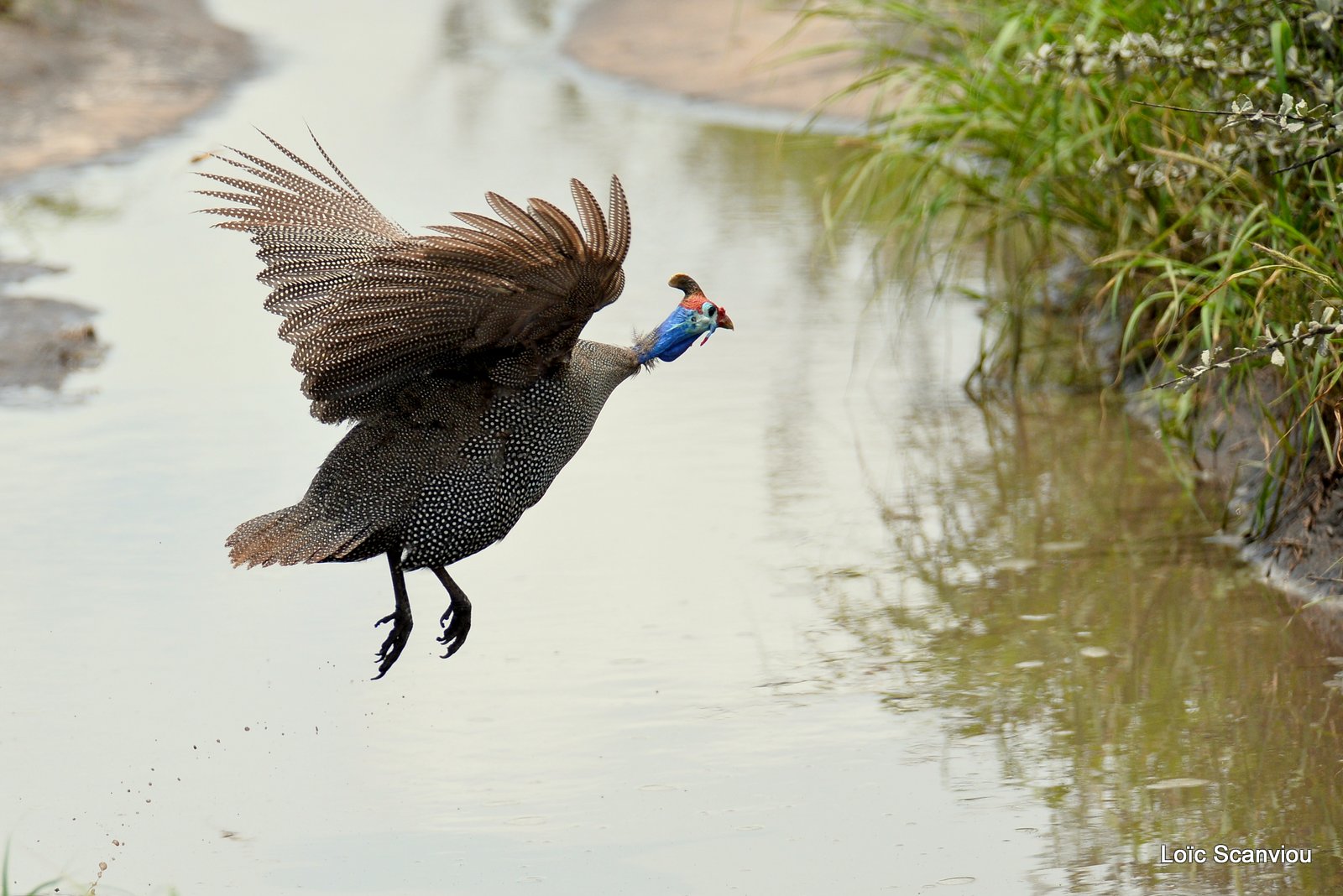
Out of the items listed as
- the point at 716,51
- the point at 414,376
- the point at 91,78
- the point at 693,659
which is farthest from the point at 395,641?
the point at 716,51

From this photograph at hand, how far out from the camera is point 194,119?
1199cm

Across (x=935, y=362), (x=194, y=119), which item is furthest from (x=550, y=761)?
(x=194, y=119)

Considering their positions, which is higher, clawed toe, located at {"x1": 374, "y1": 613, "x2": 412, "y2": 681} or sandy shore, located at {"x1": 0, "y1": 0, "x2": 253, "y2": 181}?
clawed toe, located at {"x1": 374, "y1": 613, "x2": 412, "y2": 681}

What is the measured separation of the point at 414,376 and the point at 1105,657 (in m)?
1.75

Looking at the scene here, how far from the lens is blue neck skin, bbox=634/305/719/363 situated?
3779 mm

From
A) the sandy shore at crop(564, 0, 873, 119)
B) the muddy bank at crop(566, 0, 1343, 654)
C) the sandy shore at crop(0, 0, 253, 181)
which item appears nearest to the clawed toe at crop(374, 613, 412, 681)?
the muddy bank at crop(566, 0, 1343, 654)

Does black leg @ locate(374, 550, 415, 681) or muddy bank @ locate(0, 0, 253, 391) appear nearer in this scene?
black leg @ locate(374, 550, 415, 681)

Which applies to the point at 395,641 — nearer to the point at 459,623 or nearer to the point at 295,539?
the point at 459,623

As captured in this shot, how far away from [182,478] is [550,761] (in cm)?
227

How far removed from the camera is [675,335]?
3789 millimetres

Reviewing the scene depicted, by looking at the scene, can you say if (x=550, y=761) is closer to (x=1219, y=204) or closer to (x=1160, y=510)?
(x=1160, y=510)
